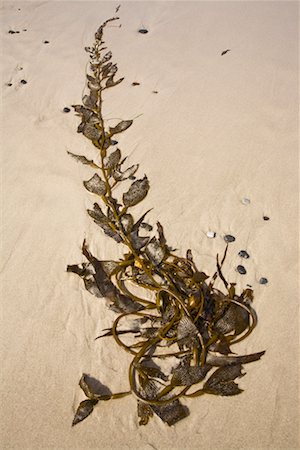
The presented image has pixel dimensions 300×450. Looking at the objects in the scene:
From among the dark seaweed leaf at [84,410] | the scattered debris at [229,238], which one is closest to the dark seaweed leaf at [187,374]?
the dark seaweed leaf at [84,410]

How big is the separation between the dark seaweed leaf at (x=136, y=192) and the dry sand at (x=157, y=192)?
48 millimetres

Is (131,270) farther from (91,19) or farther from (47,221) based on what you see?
(91,19)

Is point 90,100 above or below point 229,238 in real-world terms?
above

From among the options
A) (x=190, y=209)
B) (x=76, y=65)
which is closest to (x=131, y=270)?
(x=190, y=209)

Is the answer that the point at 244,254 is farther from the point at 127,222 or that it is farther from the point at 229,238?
the point at 127,222

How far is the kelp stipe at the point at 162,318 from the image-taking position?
3.90 ft

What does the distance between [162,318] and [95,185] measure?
78 centimetres

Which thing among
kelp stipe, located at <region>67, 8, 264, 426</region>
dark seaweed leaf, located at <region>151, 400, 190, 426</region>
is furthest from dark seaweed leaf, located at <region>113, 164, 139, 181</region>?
dark seaweed leaf, located at <region>151, 400, 190, 426</region>

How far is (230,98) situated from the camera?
236cm

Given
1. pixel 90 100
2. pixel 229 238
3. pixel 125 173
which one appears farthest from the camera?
pixel 90 100

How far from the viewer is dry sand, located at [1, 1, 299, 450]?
1168 millimetres

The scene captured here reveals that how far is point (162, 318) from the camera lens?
132 centimetres

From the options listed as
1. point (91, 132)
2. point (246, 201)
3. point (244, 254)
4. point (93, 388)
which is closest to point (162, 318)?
point (93, 388)

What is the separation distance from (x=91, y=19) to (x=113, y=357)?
2.91 metres
